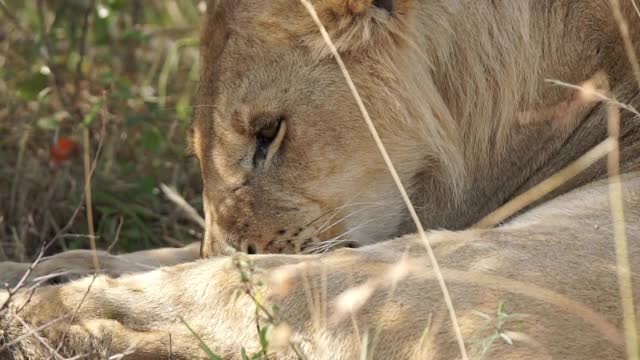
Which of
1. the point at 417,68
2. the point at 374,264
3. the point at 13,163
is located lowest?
the point at 13,163

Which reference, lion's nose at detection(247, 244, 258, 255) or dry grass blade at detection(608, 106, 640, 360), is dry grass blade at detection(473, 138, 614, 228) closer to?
dry grass blade at detection(608, 106, 640, 360)

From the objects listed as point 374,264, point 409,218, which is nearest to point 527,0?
point 409,218

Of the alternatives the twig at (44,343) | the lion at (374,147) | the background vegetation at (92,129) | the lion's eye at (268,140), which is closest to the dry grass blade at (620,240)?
the lion at (374,147)

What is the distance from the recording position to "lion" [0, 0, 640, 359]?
279 cm

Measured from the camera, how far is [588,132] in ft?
10.7

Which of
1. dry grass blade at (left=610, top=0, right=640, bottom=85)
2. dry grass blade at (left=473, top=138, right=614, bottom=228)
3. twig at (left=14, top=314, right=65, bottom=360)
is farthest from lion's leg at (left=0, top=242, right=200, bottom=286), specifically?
dry grass blade at (left=610, top=0, right=640, bottom=85)

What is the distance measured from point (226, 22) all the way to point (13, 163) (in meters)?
1.51

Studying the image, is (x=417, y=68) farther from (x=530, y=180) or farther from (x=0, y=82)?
(x=0, y=82)

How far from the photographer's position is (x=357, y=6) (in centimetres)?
319

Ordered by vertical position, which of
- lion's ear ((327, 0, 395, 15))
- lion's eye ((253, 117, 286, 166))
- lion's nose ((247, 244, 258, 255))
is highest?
lion's ear ((327, 0, 395, 15))

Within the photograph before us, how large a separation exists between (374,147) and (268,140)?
285 millimetres

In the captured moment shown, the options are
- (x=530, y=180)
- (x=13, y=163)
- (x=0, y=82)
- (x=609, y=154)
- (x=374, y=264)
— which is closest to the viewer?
(x=374, y=264)

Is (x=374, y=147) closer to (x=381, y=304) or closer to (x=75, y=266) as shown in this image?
(x=381, y=304)

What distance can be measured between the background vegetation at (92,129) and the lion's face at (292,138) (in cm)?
53
